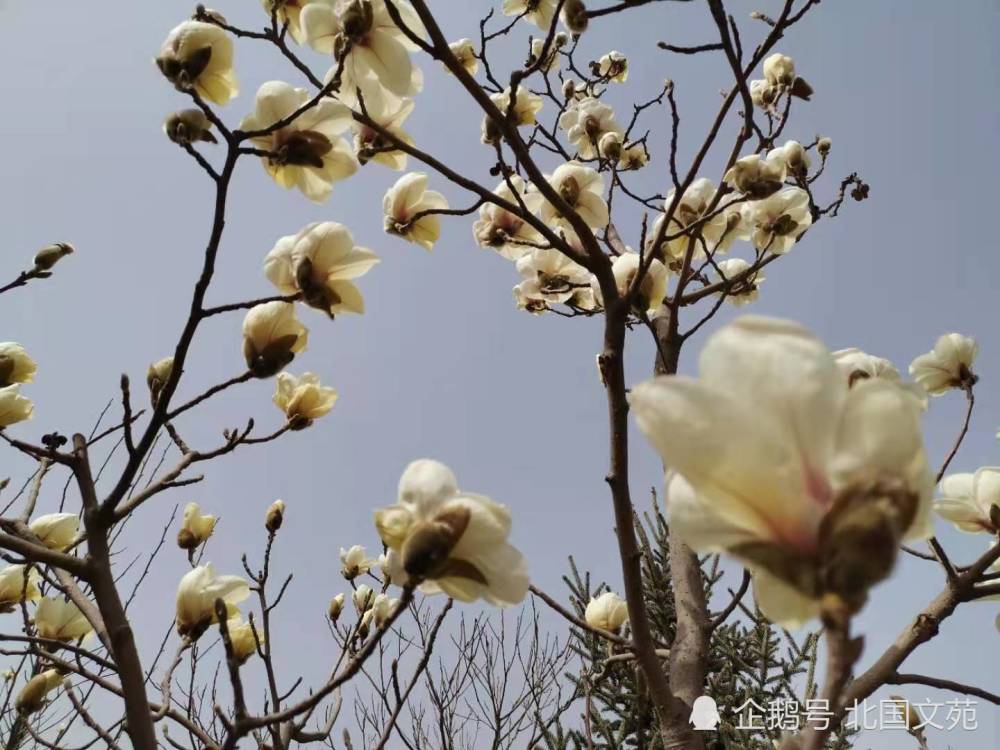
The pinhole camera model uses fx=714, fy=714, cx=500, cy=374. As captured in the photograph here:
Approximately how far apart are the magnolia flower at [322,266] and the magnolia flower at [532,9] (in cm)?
176

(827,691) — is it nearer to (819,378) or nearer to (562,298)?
(819,378)

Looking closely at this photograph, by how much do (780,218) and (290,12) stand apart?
4.95ft

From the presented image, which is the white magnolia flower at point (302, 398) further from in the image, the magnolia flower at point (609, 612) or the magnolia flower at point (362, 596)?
the magnolia flower at point (362, 596)

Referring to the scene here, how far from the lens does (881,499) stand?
451 millimetres

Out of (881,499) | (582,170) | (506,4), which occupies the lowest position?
(881,499)

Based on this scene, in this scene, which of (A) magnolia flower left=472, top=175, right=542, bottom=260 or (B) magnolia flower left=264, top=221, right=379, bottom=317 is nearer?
(B) magnolia flower left=264, top=221, right=379, bottom=317

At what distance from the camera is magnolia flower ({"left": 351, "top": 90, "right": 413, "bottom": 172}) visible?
1.57 m

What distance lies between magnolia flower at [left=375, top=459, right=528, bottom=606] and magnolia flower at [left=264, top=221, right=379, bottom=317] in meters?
0.64

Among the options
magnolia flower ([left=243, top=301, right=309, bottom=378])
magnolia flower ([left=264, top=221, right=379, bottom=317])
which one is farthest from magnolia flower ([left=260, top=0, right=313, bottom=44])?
magnolia flower ([left=243, top=301, right=309, bottom=378])

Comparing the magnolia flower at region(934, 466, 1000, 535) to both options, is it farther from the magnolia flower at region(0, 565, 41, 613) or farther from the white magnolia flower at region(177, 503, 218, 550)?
the magnolia flower at region(0, 565, 41, 613)

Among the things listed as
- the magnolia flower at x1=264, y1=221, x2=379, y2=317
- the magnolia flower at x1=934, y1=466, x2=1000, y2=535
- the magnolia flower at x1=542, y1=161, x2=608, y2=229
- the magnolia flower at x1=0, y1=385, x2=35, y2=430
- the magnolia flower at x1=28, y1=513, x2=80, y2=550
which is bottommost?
the magnolia flower at x1=28, y1=513, x2=80, y2=550

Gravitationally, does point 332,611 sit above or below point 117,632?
above

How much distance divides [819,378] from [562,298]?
176cm

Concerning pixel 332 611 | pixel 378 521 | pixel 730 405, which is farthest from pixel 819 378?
pixel 332 611
